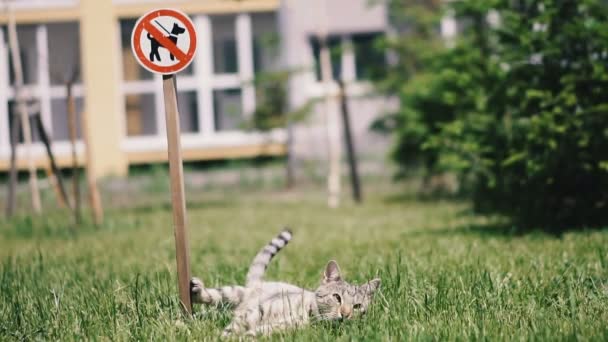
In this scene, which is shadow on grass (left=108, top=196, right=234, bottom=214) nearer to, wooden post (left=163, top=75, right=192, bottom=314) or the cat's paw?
wooden post (left=163, top=75, right=192, bottom=314)

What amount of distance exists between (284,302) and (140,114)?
64.9 ft

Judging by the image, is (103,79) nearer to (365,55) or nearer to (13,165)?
(365,55)

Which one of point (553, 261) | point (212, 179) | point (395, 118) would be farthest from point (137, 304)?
point (212, 179)

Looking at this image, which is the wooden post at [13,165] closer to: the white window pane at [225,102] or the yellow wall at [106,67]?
the yellow wall at [106,67]

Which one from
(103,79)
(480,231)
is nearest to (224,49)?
(103,79)

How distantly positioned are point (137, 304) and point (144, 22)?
164cm

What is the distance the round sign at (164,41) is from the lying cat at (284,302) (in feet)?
4.18

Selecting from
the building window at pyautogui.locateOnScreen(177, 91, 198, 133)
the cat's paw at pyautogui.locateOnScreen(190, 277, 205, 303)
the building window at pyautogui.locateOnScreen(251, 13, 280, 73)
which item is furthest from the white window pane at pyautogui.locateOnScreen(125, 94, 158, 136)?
the cat's paw at pyautogui.locateOnScreen(190, 277, 205, 303)

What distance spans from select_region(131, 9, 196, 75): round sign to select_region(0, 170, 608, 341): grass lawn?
142 centimetres

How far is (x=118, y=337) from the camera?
4562 millimetres

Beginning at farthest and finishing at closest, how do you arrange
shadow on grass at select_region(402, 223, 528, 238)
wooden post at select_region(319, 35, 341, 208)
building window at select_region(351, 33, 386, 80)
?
building window at select_region(351, 33, 386, 80), wooden post at select_region(319, 35, 341, 208), shadow on grass at select_region(402, 223, 528, 238)

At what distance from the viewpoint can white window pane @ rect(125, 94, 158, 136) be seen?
23.8 meters

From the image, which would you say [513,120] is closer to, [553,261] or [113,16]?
[553,261]

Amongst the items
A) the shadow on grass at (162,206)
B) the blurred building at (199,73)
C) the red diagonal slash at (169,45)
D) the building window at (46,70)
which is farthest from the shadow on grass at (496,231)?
the building window at (46,70)
